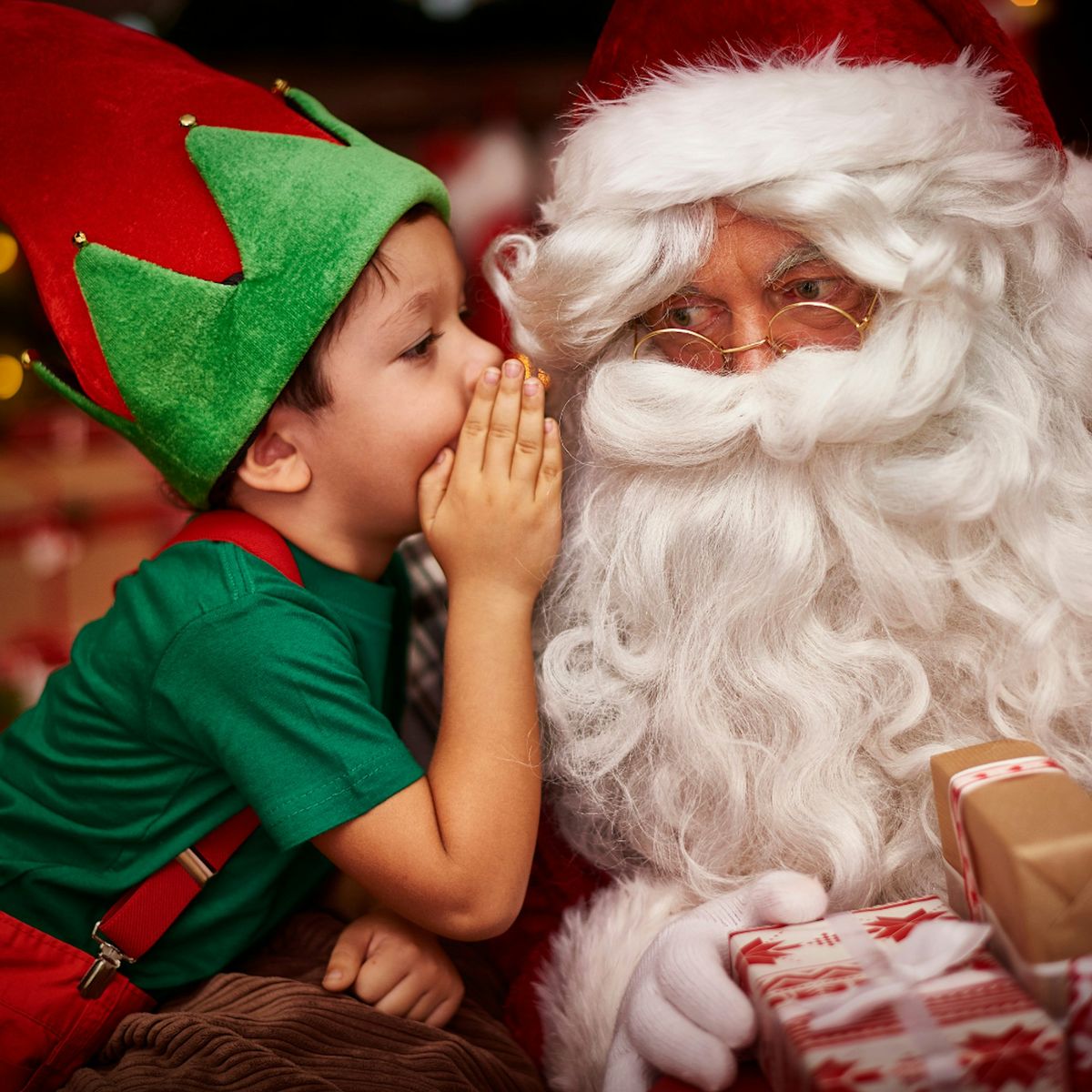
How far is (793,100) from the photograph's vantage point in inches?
40.5

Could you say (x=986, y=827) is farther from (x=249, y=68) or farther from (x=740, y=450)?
(x=249, y=68)

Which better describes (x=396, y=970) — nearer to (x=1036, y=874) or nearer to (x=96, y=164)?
(x=1036, y=874)

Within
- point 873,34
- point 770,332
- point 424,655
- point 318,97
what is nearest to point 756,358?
point 770,332

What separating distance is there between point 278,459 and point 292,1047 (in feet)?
2.07

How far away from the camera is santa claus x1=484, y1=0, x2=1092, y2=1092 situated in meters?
1.00

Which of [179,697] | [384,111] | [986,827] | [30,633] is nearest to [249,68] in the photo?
[384,111]

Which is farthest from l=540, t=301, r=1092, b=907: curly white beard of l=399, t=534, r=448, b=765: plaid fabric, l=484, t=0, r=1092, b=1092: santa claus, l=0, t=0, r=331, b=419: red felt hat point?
l=0, t=0, r=331, b=419: red felt hat point

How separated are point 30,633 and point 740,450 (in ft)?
6.89

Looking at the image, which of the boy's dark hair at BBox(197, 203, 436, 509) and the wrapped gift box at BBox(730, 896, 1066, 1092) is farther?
the boy's dark hair at BBox(197, 203, 436, 509)

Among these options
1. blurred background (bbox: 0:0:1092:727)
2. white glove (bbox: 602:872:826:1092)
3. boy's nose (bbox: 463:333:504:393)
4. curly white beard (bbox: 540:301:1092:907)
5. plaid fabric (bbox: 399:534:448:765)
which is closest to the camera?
white glove (bbox: 602:872:826:1092)

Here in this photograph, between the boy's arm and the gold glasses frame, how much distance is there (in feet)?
0.53

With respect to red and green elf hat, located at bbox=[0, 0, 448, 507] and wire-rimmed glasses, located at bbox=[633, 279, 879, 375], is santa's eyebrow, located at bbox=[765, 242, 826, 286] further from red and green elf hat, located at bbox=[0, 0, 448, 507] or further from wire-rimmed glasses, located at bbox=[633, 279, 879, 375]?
red and green elf hat, located at bbox=[0, 0, 448, 507]

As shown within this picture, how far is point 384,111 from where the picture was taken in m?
3.03

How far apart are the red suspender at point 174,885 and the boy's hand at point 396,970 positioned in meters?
0.17
